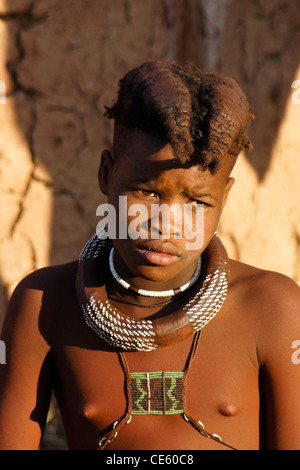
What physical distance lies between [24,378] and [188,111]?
3.06 feet

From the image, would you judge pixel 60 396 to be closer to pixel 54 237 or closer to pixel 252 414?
pixel 252 414

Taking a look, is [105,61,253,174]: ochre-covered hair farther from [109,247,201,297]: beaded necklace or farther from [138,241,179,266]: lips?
[109,247,201,297]: beaded necklace

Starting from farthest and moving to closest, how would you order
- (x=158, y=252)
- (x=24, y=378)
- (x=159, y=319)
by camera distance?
(x=24, y=378)
(x=159, y=319)
(x=158, y=252)

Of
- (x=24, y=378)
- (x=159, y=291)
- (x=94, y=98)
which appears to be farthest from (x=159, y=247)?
(x=94, y=98)

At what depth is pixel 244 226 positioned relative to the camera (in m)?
3.99

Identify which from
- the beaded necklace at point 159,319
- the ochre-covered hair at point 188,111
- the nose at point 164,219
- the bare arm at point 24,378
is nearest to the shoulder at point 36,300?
the bare arm at point 24,378

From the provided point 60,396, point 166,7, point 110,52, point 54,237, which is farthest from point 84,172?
point 60,396

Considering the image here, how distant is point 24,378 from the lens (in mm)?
2217

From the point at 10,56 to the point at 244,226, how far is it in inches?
58.2

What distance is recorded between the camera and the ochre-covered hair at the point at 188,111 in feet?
6.01

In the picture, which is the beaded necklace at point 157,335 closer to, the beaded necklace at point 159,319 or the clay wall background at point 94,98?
the beaded necklace at point 159,319

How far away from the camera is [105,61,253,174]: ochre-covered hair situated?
1833 mm

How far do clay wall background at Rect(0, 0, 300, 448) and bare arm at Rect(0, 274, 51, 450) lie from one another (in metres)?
1.37

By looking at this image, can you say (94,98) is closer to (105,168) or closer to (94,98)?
(94,98)
